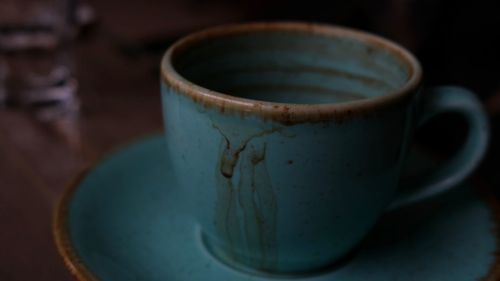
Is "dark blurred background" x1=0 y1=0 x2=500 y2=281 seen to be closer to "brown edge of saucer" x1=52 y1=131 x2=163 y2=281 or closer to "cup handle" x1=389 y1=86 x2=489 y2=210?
"brown edge of saucer" x1=52 y1=131 x2=163 y2=281

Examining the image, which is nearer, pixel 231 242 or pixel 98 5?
pixel 231 242

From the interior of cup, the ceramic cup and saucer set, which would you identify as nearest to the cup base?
the ceramic cup and saucer set

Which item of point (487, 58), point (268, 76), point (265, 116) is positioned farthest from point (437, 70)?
point (265, 116)

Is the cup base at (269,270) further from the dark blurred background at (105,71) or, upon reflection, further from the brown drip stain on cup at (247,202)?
the dark blurred background at (105,71)

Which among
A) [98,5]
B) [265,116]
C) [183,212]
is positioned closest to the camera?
[265,116]

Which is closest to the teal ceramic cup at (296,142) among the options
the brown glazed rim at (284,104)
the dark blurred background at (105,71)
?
the brown glazed rim at (284,104)

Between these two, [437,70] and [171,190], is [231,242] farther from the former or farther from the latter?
[437,70]

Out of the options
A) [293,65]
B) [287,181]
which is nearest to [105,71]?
[293,65]
